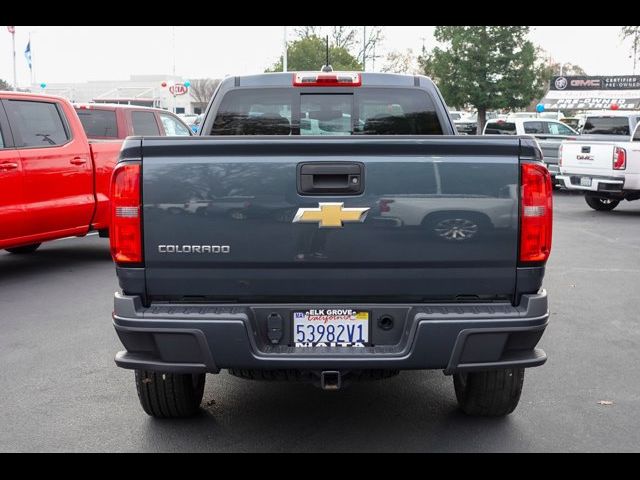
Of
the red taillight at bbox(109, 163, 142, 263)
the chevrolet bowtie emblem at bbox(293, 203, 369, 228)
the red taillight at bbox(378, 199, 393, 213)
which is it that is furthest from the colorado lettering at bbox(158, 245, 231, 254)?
the red taillight at bbox(378, 199, 393, 213)

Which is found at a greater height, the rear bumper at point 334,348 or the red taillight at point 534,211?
the red taillight at point 534,211

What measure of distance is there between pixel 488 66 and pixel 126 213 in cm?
3922

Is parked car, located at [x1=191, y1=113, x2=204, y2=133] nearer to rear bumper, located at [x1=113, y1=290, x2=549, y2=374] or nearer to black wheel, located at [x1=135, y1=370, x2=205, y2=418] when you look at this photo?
black wheel, located at [x1=135, y1=370, x2=205, y2=418]

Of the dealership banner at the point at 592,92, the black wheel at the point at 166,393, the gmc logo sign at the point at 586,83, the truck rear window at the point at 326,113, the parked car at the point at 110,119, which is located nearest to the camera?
the black wheel at the point at 166,393

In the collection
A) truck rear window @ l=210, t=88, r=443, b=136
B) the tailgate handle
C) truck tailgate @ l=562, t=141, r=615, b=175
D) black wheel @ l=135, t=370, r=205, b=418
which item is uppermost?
truck rear window @ l=210, t=88, r=443, b=136

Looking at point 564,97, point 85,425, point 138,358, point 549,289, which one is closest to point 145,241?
point 138,358

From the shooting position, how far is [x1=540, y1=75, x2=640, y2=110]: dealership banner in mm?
51969

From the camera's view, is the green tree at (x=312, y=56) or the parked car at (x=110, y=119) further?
the green tree at (x=312, y=56)

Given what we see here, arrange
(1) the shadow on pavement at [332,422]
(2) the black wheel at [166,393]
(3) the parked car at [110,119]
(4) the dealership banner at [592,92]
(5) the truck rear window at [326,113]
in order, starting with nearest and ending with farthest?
(1) the shadow on pavement at [332,422] < (2) the black wheel at [166,393] < (5) the truck rear window at [326,113] < (3) the parked car at [110,119] < (4) the dealership banner at [592,92]

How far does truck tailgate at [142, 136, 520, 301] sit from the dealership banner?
50872 mm

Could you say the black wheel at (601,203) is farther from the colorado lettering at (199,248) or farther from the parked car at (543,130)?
the colorado lettering at (199,248)

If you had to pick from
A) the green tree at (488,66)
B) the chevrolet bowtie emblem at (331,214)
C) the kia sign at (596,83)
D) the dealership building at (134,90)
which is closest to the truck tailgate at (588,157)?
the chevrolet bowtie emblem at (331,214)

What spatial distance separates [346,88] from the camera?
5254mm

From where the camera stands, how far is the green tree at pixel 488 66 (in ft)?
132
